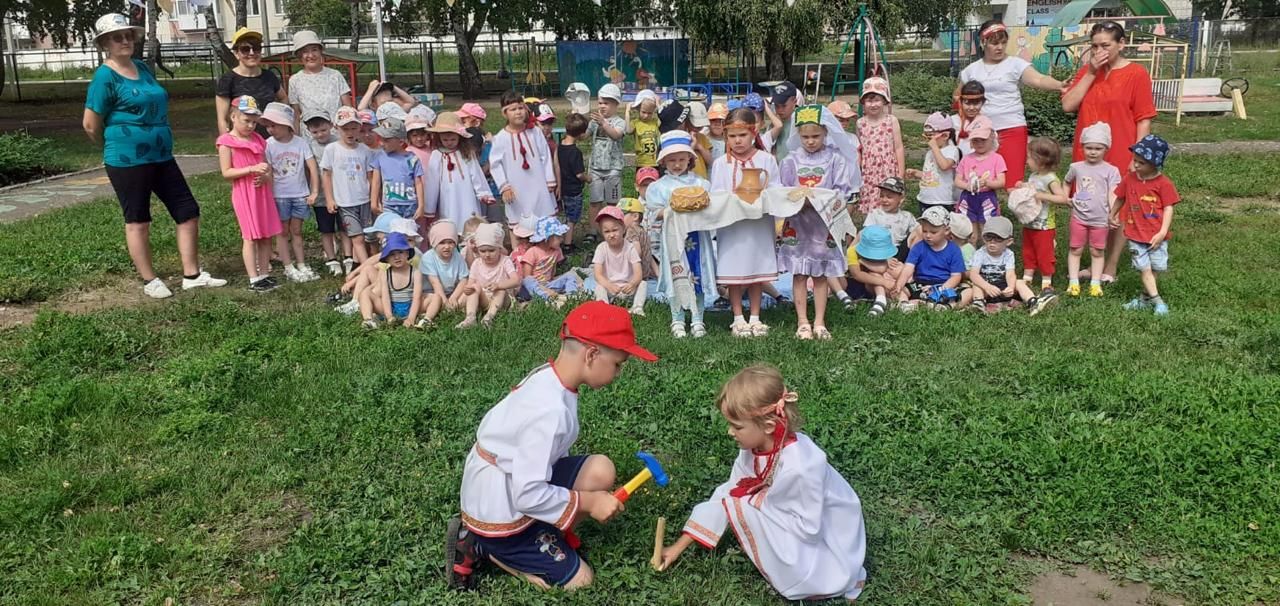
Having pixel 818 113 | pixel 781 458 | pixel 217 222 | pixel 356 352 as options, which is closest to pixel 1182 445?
pixel 781 458

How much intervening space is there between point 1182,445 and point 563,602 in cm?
302

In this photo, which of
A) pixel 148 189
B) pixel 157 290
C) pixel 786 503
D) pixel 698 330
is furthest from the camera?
pixel 157 290

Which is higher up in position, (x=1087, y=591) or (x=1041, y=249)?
(x=1041, y=249)

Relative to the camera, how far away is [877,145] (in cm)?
818

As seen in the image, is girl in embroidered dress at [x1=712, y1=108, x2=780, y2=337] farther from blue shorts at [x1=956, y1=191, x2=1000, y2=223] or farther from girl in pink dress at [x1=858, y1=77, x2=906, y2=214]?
blue shorts at [x1=956, y1=191, x2=1000, y2=223]

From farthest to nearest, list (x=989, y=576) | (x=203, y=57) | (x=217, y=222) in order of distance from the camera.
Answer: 1. (x=203, y=57)
2. (x=217, y=222)
3. (x=989, y=576)

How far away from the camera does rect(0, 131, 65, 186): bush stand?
13.6 meters

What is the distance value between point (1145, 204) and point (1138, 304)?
725 millimetres

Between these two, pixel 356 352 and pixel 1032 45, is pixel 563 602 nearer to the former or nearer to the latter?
pixel 356 352

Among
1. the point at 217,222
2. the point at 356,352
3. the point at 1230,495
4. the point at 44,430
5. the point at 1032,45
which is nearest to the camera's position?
the point at 1230,495

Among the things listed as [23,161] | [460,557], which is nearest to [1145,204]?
[460,557]

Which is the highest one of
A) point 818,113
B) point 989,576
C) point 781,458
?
point 818,113

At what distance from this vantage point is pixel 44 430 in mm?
5008

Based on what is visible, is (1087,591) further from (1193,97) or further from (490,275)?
(1193,97)
